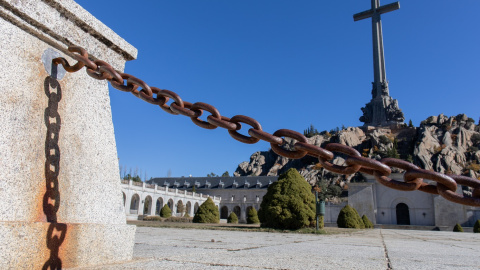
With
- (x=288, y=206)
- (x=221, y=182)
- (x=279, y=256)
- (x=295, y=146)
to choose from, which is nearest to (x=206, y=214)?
(x=288, y=206)

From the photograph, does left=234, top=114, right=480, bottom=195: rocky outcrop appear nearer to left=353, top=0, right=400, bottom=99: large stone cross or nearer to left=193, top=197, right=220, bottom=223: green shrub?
left=353, top=0, right=400, bottom=99: large stone cross

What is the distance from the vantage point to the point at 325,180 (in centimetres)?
6750

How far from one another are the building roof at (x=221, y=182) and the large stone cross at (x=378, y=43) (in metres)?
28.5

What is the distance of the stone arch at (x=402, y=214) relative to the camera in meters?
35.6

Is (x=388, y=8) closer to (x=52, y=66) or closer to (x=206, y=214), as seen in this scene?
(x=206, y=214)

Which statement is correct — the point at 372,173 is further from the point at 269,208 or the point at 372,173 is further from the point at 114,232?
the point at 269,208

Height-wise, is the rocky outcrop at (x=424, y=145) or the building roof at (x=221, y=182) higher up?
Answer: the rocky outcrop at (x=424, y=145)

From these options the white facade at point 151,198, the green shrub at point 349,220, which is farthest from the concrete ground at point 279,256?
the white facade at point 151,198

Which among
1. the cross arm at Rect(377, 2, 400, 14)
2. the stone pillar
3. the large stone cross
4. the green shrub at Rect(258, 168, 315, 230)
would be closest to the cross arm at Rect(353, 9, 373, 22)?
the large stone cross

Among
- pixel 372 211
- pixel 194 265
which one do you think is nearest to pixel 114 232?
pixel 194 265

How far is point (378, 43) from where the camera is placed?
6238 cm

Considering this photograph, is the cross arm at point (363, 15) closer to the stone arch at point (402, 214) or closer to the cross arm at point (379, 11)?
the cross arm at point (379, 11)

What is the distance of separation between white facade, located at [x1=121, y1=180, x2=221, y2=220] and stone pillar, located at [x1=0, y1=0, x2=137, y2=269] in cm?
3822

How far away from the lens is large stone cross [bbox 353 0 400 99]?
6247cm
